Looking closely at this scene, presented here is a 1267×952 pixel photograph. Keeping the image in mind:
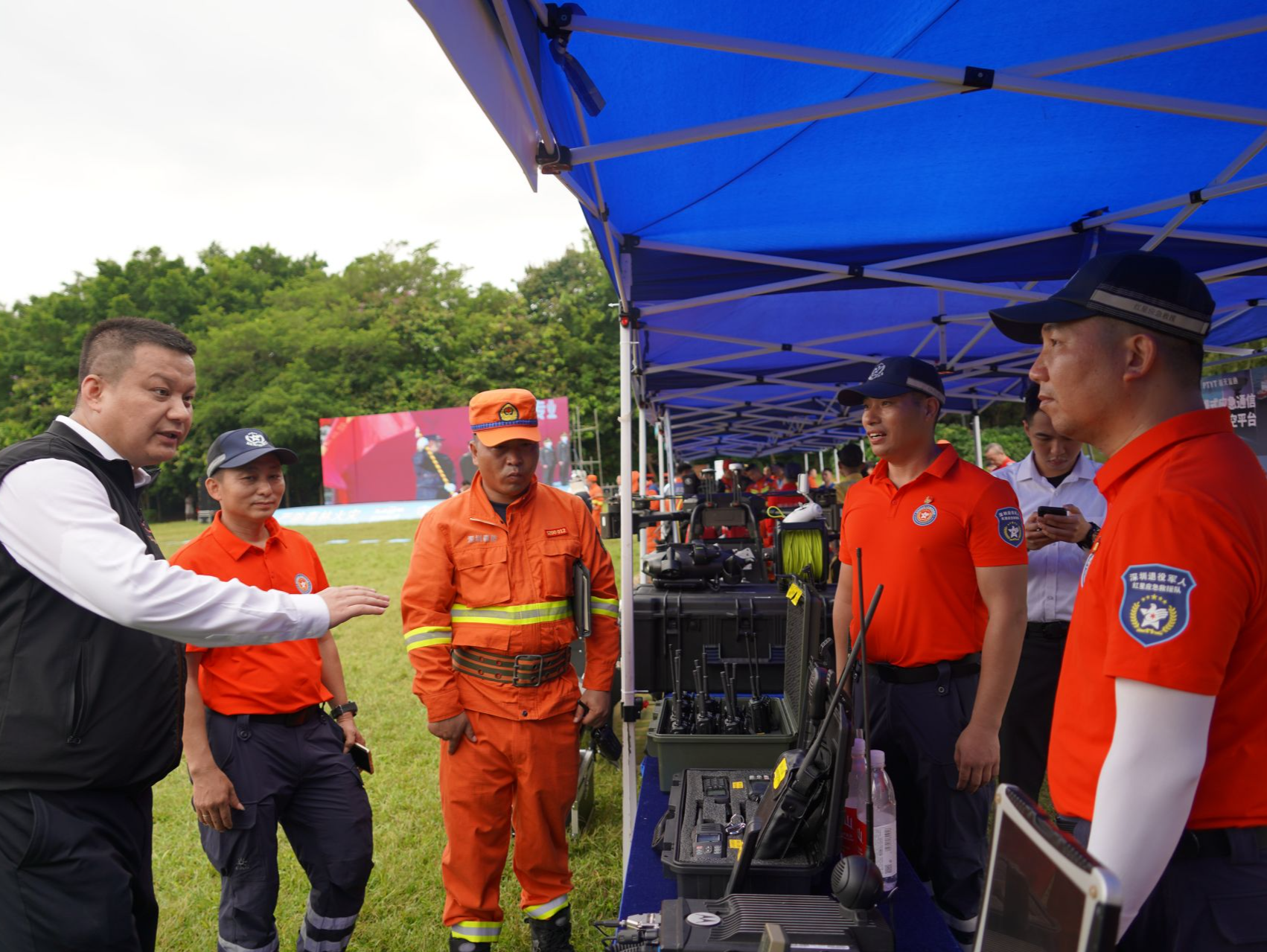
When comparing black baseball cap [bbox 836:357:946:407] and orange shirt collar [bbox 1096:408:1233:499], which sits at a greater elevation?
black baseball cap [bbox 836:357:946:407]

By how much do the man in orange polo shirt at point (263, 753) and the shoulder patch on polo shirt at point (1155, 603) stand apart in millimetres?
2320

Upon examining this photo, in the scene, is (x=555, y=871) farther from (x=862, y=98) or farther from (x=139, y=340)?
(x=862, y=98)

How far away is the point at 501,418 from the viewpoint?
3121mm

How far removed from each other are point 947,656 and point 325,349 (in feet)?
165

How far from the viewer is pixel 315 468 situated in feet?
156

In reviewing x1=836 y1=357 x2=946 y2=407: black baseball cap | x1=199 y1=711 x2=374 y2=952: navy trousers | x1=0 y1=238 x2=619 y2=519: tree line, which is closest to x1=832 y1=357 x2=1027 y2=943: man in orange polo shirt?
x1=836 y1=357 x2=946 y2=407: black baseball cap

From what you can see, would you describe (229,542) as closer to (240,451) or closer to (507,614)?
(240,451)

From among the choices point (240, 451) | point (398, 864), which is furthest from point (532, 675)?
point (398, 864)

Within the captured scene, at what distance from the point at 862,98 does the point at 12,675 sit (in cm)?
245

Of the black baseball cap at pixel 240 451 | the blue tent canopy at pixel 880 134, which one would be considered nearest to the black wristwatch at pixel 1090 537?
the blue tent canopy at pixel 880 134

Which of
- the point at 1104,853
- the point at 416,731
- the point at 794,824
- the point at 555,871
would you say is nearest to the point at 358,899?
the point at 555,871

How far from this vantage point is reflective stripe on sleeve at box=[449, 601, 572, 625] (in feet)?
9.97

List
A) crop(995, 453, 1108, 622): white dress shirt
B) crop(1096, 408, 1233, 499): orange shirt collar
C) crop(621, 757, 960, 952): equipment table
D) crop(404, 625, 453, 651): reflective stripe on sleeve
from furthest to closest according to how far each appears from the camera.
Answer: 1. crop(995, 453, 1108, 622): white dress shirt
2. crop(404, 625, 453, 651): reflective stripe on sleeve
3. crop(621, 757, 960, 952): equipment table
4. crop(1096, 408, 1233, 499): orange shirt collar

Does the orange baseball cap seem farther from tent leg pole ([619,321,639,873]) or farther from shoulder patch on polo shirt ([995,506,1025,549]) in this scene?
shoulder patch on polo shirt ([995,506,1025,549])
